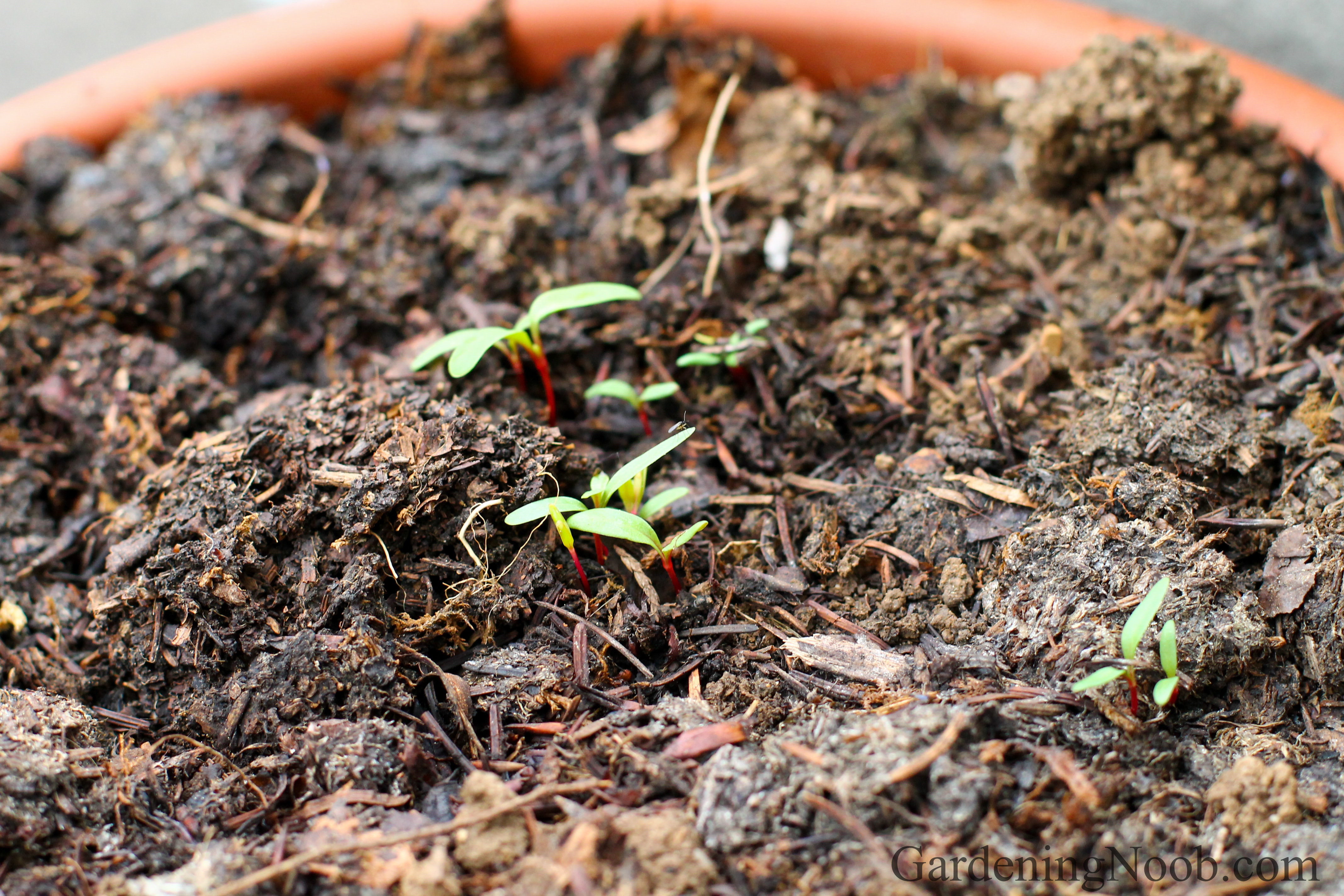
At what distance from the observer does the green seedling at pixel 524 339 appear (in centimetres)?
141

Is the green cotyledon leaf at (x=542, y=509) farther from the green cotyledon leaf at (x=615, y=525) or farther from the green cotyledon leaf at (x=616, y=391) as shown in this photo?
the green cotyledon leaf at (x=616, y=391)

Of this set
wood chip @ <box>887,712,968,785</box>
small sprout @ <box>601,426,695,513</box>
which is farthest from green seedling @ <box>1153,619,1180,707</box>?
small sprout @ <box>601,426,695,513</box>

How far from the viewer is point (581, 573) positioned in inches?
52.9

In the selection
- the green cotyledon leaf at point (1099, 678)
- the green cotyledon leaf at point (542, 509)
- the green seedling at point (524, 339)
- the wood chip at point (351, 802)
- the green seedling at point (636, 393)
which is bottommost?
the wood chip at point (351, 802)

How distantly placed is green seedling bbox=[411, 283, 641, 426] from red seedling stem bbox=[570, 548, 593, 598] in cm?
31

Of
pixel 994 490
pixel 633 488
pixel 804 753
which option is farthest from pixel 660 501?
pixel 994 490

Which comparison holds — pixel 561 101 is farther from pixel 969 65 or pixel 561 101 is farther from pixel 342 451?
pixel 342 451

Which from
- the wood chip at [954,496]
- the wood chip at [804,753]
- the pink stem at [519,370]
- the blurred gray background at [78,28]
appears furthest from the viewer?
the blurred gray background at [78,28]

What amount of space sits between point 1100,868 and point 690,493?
0.80 m

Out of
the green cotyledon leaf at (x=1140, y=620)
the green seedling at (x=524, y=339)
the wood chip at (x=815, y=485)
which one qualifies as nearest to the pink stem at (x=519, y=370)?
the green seedling at (x=524, y=339)

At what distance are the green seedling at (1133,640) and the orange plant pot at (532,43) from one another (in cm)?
144

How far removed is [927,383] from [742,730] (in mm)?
784

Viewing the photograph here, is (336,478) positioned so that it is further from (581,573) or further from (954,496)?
(954,496)

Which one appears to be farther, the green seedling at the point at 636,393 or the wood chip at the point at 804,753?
the green seedling at the point at 636,393
